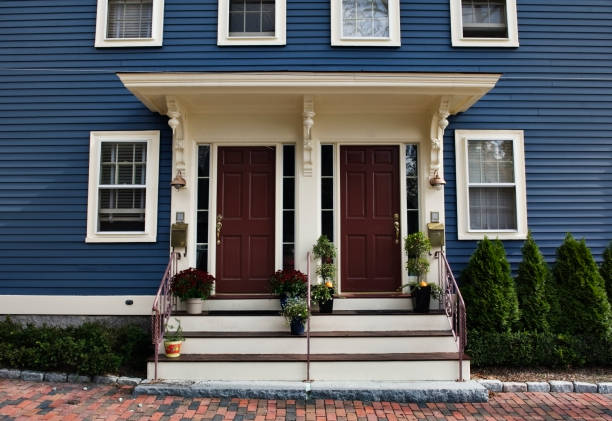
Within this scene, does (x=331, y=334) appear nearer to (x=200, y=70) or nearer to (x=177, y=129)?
(x=177, y=129)

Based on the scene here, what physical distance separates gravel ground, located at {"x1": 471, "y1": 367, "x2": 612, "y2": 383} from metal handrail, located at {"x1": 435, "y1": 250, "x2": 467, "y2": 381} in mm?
549

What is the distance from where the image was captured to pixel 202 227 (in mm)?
6043

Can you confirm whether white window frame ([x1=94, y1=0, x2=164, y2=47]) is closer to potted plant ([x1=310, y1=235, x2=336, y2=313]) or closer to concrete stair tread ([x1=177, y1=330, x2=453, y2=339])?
potted plant ([x1=310, y1=235, x2=336, y2=313])

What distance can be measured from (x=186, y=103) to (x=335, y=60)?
7.08 ft

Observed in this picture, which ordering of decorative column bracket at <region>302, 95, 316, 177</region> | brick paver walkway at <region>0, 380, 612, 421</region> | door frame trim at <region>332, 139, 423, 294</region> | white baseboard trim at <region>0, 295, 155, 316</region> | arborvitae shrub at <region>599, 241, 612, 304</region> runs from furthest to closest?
door frame trim at <region>332, 139, 423, 294</region>, white baseboard trim at <region>0, 295, 155, 316</region>, arborvitae shrub at <region>599, 241, 612, 304</region>, decorative column bracket at <region>302, 95, 316, 177</region>, brick paver walkway at <region>0, 380, 612, 421</region>

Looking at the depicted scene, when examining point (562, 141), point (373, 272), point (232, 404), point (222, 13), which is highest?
point (222, 13)

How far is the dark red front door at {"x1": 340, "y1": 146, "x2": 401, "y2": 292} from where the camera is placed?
19.6 ft

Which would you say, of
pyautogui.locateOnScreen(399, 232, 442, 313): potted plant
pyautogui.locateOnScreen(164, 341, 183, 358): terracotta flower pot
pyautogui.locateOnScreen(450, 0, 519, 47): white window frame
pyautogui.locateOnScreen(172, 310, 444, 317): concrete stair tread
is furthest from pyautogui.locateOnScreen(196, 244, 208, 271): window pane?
pyautogui.locateOnScreen(450, 0, 519, 47): white window frame

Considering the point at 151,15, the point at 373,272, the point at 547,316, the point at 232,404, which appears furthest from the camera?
the point at 151,15

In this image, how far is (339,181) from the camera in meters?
6.05

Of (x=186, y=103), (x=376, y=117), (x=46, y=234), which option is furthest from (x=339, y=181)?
(x=46, y=234)

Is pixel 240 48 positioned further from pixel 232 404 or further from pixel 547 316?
pixel 547 316

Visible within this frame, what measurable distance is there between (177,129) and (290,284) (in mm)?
2519

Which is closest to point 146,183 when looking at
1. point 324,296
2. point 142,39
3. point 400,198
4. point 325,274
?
point 142,39
